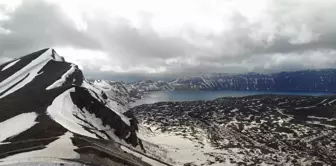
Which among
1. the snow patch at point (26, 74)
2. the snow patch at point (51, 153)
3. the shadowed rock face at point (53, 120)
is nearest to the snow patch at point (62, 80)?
the shadowed rock face at point (53, 120)

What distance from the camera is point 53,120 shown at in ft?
259

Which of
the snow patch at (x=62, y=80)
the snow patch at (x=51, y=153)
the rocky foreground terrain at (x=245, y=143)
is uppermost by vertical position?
the snow patch at (x=62, y=80)

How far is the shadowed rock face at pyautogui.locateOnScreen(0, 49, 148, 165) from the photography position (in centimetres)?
5584

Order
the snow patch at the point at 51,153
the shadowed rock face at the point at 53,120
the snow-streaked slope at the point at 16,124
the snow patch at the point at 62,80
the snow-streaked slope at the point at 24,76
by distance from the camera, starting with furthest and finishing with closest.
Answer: the snow-streaked slope at the point at 24,76
the snow patch at the point at 62,80
the snow-streaked slope at the point at 16,124
the shadowed rock face at the point at 53,120
the snow patch at the point at 51,153

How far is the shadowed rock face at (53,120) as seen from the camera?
183 ft

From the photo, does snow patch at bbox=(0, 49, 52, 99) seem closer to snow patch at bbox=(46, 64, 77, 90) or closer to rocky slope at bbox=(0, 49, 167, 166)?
rocky slope at bbox=(0, 49, 167, 166)

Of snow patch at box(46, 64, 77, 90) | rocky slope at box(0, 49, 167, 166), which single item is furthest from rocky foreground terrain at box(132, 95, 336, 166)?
snow patch at box(46, 64, 77, 90)

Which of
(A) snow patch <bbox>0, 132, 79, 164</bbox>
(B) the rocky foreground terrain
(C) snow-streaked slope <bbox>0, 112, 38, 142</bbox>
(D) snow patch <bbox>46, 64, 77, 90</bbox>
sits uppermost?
(D) snow patch <bbox>46, 64, 77, 90</bbox>

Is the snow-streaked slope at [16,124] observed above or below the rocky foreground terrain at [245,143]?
above

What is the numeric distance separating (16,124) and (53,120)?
402 inches

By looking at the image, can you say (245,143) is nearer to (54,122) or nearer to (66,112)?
(66,112)

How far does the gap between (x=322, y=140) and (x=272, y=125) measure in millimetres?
40599

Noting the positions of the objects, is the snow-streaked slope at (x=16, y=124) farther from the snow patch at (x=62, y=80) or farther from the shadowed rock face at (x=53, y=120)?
the snow patch at (x=62, y=80)

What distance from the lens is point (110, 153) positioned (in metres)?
59.2
